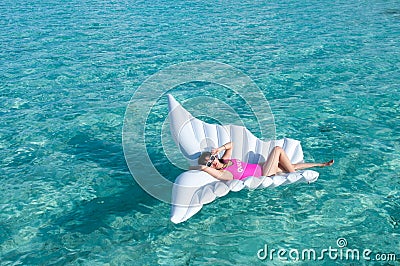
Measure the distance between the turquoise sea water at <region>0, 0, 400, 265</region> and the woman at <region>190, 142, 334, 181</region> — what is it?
0.29 meters

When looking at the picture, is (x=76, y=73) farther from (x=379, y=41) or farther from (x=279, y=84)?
(x=379, y=41)

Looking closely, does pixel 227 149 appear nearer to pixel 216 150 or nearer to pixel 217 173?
pixel 216 150

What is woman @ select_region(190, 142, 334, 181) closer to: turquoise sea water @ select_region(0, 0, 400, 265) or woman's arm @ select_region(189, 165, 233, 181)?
woman's arm @ select_region(189, 165, 233, 181)

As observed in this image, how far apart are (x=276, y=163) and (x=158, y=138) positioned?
8.72ft

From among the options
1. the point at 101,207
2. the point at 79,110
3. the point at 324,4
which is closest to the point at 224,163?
the point at 101,207

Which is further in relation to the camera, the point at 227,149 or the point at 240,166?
the point at 227,149

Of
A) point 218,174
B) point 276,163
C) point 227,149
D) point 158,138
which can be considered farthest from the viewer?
point 158,138

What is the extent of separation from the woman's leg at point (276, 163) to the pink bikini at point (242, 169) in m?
0.11

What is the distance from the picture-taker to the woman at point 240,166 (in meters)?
5.58

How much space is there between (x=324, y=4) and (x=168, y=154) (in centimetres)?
1536

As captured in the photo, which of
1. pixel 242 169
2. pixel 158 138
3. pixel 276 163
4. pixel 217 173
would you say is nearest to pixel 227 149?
pixel 242 169

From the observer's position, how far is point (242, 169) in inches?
227

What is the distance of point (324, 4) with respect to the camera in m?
19.5

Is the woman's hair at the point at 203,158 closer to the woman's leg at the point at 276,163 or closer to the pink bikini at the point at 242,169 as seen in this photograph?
the pink bikini at the point at 242,169
